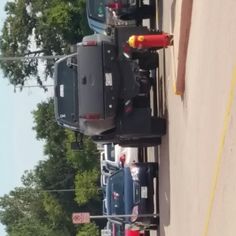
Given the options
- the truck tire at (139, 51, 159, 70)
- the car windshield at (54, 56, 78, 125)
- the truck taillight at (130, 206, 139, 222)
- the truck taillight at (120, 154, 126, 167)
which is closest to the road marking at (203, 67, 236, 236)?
the car windshield at (54, 56, 78, 125)

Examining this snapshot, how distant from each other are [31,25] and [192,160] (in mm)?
39588

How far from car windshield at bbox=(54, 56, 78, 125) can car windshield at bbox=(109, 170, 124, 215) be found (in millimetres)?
4301

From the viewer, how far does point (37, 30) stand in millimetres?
49062

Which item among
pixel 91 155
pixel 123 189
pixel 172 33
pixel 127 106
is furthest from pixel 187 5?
pixel 91 155

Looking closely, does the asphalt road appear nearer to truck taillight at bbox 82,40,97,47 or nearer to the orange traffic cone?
the orange traffic cone

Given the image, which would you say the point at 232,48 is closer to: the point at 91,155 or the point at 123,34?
the point at 123,34

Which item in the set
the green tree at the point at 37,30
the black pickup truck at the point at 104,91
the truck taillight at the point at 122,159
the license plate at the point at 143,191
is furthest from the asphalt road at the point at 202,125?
the green tree at the point at 37,30

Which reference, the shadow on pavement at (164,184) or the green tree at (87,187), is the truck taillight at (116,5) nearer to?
the shadow on pavement at (164,184)

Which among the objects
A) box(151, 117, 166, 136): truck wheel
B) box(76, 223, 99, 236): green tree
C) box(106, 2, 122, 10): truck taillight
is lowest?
box(76, 223, 99, 236): green tree

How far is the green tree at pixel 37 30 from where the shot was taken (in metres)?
45.5

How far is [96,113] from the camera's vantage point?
14094 mm

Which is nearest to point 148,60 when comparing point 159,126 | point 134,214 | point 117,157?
point 159,126

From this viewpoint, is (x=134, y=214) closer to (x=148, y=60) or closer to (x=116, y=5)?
(x=148, y=60)

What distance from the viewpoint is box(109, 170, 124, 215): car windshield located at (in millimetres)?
18719
